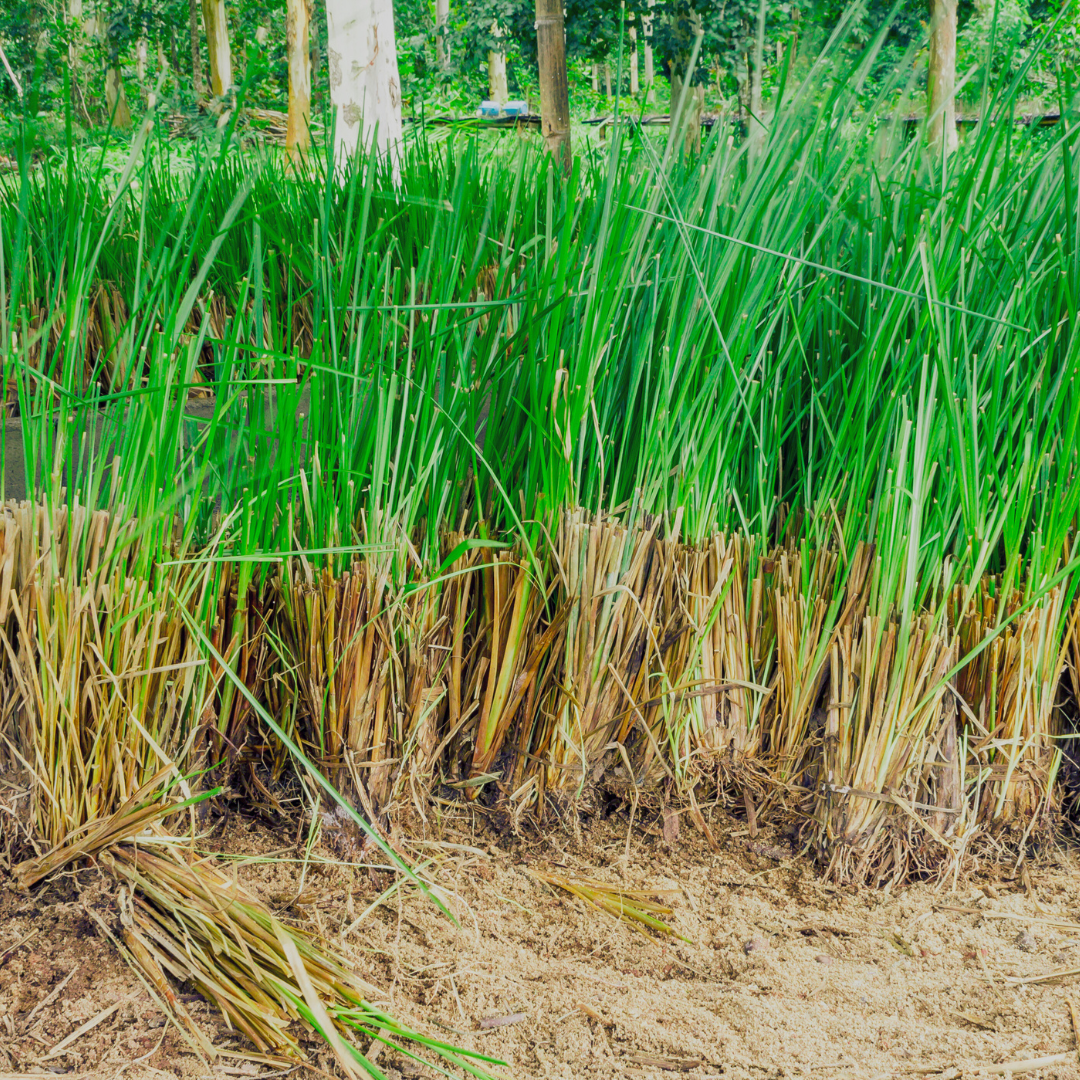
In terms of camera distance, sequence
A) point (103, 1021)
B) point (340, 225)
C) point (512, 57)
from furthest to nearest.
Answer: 1. point (512, 57)
2. point (340, 225)
3. point (103, 1021)

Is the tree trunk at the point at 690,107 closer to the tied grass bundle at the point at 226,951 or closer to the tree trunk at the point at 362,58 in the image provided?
the tied grass bundle at the point at 226,951

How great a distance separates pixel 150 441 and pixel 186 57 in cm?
2456

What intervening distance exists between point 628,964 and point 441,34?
1955 cm

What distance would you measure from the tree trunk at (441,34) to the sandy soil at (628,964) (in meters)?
18.4

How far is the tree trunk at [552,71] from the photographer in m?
3.57

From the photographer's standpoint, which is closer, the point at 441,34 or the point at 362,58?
the point at 362,58

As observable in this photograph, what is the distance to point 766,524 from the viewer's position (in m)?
1.12

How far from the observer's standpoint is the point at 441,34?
17.5m

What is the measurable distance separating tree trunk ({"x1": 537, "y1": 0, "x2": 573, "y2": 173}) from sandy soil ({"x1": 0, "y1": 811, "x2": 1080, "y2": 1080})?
124 inches

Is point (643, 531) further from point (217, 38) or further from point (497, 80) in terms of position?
point (497, 80)

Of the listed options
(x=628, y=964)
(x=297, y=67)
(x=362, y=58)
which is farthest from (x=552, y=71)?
(x=297, y=67)

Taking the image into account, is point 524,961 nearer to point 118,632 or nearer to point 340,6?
point 118,632

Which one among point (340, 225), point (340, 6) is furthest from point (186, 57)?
point (340, 225)

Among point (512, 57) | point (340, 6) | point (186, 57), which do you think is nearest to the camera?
→ point (340, 6)
